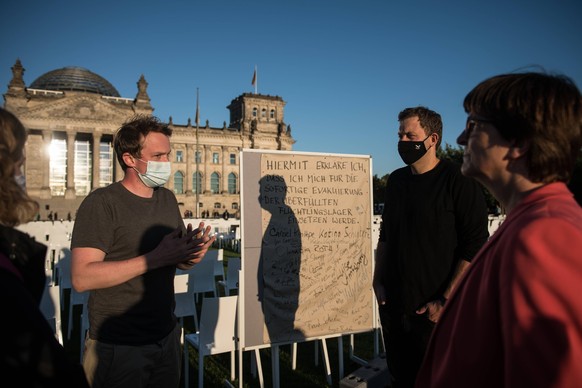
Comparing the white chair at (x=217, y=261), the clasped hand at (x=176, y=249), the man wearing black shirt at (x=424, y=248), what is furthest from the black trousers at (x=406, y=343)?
the white chair at (x=217, y=261)

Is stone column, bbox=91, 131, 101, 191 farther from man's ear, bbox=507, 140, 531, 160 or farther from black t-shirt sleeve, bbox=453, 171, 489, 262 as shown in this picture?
man's ear, bbox=507, 140, 531, 160

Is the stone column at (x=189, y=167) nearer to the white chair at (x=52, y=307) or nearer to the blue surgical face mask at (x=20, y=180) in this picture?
the white chair at (x=52, y=307)

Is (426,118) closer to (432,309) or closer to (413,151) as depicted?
(413,151)

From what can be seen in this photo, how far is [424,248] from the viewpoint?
10.2 ft

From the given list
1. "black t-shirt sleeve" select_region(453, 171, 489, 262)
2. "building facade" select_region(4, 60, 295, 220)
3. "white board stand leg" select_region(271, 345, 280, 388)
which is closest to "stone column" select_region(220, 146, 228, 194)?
"building facade" select_region(4, 60, 295, 220)

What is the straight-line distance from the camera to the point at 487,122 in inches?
59.7

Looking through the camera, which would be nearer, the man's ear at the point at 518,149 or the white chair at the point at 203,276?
the man's ear at the point at 518,149

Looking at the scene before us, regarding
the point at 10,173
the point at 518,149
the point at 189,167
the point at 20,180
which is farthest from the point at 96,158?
the point at 518,149

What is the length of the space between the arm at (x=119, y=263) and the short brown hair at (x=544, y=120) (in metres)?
1.89

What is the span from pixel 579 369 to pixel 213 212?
210 ft

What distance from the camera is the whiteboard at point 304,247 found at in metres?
4.46

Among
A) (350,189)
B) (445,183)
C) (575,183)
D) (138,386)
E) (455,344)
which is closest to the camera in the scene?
(455,344)

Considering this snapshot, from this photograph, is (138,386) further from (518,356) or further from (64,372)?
(518,356)

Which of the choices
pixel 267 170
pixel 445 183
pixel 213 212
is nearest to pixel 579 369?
pixel 445 183
